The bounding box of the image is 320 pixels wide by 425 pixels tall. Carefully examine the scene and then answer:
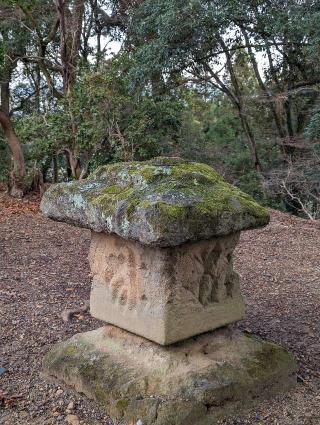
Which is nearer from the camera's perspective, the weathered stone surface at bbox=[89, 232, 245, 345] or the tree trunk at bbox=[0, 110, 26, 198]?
the weathered stone surface at bbox=[89, 232, 245, 345]

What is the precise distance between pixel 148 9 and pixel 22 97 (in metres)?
5.60

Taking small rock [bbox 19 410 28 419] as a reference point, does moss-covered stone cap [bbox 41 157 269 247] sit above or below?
above

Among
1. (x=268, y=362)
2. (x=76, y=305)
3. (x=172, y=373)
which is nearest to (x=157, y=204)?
(x=172, y=373)

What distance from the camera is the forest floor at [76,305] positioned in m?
3.02

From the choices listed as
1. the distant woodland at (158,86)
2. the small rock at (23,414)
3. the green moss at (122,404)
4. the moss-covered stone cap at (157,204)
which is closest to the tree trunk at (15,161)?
the distant woodland at (158,86)

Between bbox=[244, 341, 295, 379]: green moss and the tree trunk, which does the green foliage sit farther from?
bbox=[244, 341, 295, 379]: green moss

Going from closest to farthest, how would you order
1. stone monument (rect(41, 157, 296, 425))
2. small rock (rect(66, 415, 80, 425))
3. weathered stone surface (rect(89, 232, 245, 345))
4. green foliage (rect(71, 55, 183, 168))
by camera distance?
1. stone monument (rect(41, 157, 296, 425))
2. small rock (rect(66, 415, 80, 425))
3. weathered stone surface (rect(89, 232, 245, 345))
4. green foliage (rect(71, 55, 183, 168))

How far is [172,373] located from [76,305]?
2.16 m

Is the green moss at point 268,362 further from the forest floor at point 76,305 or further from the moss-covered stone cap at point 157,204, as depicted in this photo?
the moss-covered stone cap at point 157,204

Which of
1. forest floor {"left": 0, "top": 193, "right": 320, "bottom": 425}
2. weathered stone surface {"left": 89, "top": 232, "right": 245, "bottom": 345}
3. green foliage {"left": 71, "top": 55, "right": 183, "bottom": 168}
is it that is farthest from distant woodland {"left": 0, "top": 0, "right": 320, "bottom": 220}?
weathered stone surface {"left": 89, "top": 232, "right": 245, "bottom": 345}

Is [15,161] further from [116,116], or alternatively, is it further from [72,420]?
[72,420]

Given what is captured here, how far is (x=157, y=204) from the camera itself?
2.66 meters

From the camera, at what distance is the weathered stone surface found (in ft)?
9.80

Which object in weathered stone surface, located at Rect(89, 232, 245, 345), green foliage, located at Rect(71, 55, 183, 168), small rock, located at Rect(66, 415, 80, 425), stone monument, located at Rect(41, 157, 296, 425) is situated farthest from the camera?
green foliage, located at Rect(71, 55, 183, 168)
